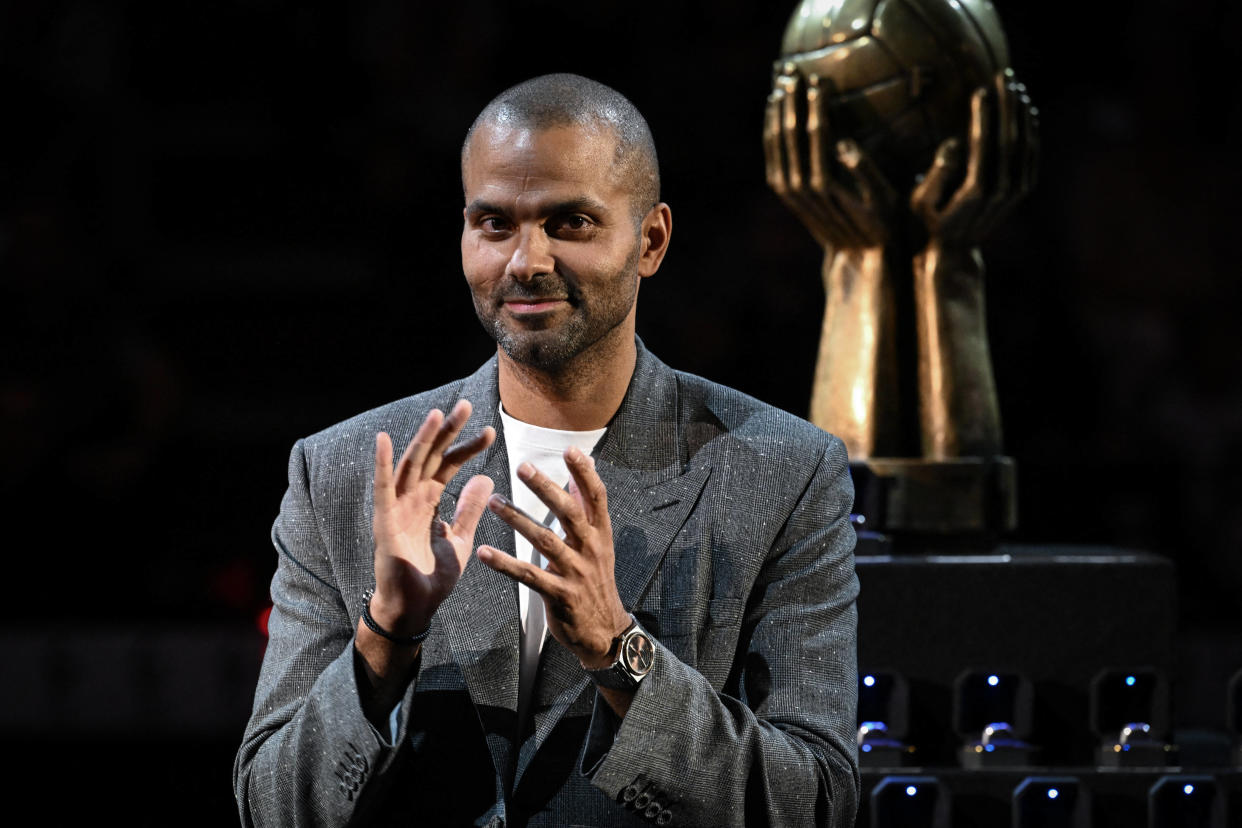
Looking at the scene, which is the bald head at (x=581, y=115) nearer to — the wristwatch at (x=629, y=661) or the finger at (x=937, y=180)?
the wristwatch at (x=629, y=661)

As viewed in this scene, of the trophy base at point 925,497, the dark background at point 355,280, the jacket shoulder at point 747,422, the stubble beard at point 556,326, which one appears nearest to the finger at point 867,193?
the trophy base at point 925,497

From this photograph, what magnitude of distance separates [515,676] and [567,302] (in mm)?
396

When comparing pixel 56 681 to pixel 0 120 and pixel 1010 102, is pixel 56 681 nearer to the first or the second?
pixel 0 120

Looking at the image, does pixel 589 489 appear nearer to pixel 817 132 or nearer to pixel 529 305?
pixel 529 305

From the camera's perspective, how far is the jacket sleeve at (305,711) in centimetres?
144

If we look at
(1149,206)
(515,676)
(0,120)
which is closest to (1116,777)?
(515,676)

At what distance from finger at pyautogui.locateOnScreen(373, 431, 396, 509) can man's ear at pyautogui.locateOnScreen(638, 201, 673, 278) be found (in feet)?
1.39

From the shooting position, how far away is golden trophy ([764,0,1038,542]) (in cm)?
225

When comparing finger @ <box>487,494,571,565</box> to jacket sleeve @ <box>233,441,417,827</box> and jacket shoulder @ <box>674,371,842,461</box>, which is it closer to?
jacket sleeve @ <box>233,441,417,827</box>

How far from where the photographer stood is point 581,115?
5.06 ft

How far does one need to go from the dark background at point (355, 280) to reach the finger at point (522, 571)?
7.47ft

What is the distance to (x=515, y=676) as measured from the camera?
1555mm

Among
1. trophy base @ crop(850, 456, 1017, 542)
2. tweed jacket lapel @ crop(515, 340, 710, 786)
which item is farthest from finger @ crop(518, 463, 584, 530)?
trophy base @ crop(850, 456, 1017, 542)

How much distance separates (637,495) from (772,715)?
0.28 m
